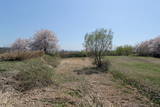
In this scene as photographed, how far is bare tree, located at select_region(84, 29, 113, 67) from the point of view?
31.5ft

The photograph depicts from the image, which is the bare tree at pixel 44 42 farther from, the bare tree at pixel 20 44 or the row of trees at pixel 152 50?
the row of trees at pixel 152 50

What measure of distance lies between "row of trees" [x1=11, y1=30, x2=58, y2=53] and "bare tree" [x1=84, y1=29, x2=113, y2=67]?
15.5 m

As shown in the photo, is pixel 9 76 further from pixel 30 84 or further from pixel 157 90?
pixel 157 90

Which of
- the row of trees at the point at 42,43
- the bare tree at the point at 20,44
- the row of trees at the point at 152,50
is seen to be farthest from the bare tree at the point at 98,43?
the row of trees at the point at 152,50

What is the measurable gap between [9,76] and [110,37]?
799 centimetres

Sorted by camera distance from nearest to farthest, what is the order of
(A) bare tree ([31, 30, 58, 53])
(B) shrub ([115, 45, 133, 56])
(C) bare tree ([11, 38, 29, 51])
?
(A) bare tree ([31, 30, 58, 53])
(C) bare tree ([11, 38, 29, 51])
(B) shrub ([115, 45, 133, 56])

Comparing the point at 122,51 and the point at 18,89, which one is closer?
the point at 18,89

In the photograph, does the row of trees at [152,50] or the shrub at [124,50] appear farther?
the shrub at [124,50]

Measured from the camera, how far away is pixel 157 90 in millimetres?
4105

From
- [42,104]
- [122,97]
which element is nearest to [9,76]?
[42,104]

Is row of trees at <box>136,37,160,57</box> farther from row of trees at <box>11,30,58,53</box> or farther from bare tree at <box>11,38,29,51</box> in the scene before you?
bare tree at <box>11,38,29,51</box>

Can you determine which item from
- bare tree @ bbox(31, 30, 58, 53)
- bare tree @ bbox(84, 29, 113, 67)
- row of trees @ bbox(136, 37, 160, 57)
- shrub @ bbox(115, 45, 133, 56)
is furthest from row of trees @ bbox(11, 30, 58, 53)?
row of trees @ bbox(136, 37, 160, 57)

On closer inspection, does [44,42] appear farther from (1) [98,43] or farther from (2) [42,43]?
(1) [98,43]

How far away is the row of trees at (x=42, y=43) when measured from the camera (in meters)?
23.8
